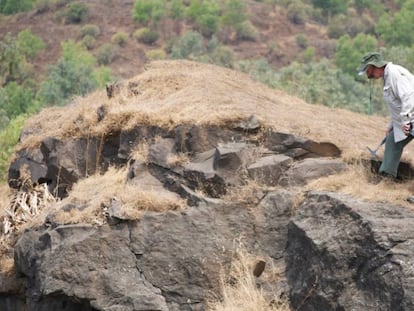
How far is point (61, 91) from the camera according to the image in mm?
47156

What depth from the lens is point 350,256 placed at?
859cm

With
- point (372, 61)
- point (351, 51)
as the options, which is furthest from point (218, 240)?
point (351, 51)

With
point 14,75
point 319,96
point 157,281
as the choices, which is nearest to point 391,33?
A: point 14,75

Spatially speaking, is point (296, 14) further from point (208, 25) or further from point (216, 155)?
→ point (216, 155)

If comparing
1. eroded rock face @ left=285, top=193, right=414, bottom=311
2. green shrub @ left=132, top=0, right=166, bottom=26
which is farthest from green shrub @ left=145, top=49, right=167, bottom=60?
eroded rock face @ left=285, top=193, right=414, bottom=311

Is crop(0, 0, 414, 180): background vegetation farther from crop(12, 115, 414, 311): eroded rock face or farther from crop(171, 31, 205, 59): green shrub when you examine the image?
crop(12, 115, 414, 311): eroded rock face

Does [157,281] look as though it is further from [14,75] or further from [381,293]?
[14,75]

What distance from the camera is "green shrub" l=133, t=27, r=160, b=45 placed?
86188 mm

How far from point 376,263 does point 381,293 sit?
332 millimetres

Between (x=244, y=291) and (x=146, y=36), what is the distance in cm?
7821

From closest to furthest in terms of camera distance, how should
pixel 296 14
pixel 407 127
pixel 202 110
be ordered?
pixel 407 127, pixel 202 110, pixel 296 14

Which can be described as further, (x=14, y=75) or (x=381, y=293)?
(x=14, y=75)

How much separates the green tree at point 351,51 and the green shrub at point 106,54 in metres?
21.3

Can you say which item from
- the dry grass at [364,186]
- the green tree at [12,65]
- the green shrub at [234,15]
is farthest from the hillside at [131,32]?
the dry grass at [364,186]
